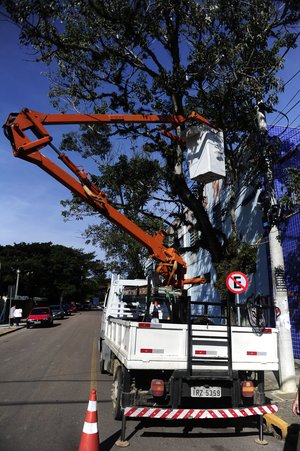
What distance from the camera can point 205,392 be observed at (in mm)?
5859

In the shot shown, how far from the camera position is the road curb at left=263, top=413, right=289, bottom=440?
6098 millimetres

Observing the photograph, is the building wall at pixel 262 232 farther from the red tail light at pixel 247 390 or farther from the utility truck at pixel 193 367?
the red tail light at pixel 247 390

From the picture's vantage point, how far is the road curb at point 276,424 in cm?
610

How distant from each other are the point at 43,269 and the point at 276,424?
52.6 m

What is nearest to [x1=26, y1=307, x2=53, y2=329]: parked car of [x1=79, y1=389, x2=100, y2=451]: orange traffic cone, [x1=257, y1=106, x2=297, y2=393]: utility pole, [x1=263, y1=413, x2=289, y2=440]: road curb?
[x1=257, y1=106, x2=297, y2=393]: utility pole

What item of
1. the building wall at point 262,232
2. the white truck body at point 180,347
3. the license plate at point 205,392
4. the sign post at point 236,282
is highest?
the building wall at point 262,232

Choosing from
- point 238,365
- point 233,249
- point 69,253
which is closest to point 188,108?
point 233,249

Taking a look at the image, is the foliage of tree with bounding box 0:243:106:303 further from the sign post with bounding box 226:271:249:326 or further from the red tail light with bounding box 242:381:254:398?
the red tail light with bounding box 242:381:254:398

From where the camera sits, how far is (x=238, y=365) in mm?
6074

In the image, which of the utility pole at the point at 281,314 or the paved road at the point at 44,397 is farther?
the utility pole at the point at 281,314

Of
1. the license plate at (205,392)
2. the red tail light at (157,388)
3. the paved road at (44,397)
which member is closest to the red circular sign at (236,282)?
the license plate at (205,392)

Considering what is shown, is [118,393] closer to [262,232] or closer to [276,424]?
[276,424]

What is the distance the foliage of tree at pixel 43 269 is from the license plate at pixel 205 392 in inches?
1543

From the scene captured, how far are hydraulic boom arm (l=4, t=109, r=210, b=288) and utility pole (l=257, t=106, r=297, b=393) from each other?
80.1 inches
